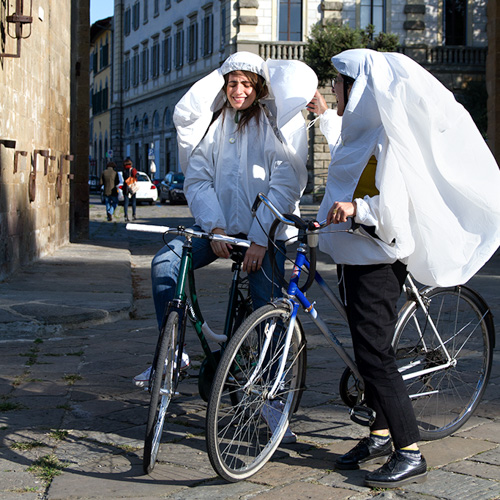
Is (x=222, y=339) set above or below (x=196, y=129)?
below

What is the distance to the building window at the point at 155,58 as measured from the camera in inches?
2183

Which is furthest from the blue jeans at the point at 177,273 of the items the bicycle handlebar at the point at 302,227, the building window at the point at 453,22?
the building window at the point at 453,22

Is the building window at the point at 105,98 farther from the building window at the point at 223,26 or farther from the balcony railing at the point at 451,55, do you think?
the balcony railing at the point at 451,55

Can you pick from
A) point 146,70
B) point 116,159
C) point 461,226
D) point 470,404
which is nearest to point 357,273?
point 461,226

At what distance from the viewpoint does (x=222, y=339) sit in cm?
411

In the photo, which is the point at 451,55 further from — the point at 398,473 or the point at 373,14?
the point at 398,473

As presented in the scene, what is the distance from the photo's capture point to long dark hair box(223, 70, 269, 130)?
4.29 meters

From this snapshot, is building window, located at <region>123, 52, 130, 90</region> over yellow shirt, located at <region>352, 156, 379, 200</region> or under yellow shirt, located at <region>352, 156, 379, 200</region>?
over

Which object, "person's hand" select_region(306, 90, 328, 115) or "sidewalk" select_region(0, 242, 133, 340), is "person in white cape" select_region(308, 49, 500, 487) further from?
"sidewalk" select_region(0, 242, 133, 340)

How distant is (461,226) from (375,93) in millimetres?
664

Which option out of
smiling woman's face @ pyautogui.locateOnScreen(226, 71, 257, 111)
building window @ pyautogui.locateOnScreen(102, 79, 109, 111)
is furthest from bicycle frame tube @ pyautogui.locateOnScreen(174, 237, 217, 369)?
building window @ pyautogui.locateOnScreen(102, 79, 109, 111)

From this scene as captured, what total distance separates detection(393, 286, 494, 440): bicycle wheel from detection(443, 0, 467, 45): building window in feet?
120

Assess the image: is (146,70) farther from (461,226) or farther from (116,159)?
(461,226)

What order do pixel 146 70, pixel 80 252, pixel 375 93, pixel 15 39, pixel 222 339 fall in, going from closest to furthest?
pixel 375 93 < pixel 222 339 < pixel 15 39 < pixel 80 252 < pixel 146 70
